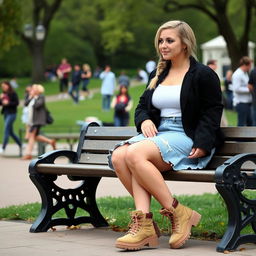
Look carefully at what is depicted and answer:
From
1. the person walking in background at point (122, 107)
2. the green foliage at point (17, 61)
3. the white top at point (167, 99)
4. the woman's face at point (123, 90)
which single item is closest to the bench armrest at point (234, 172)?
the white top at point (167, 99)

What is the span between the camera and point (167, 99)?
7.52 meters

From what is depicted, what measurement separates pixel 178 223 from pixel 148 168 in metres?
0.48

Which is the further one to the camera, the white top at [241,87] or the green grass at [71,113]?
the green grass at [71,113]

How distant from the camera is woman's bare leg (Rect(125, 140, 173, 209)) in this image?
705 centimetres

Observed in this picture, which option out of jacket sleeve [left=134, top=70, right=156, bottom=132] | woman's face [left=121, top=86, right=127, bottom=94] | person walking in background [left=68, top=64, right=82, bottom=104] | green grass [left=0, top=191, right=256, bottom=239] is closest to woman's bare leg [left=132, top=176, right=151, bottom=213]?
jacket sleeve [left=134, top=70, right=156, bottom=132]

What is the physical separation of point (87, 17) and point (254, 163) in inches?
3193

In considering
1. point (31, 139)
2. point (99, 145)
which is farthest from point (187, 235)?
point (31, 139)

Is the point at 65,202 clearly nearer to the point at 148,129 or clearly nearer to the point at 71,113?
the point at 148,129

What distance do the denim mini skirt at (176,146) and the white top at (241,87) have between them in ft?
39.2

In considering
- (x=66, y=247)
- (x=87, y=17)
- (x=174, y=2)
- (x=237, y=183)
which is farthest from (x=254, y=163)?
(x=87, y=17)

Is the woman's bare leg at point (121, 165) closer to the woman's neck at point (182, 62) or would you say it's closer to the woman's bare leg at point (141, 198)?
the woman's bare leg at point (141, 198)

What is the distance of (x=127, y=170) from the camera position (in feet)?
23.8

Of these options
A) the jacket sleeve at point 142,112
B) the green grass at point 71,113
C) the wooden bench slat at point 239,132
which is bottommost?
the green grass at point 71,113

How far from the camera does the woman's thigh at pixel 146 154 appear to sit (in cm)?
709
